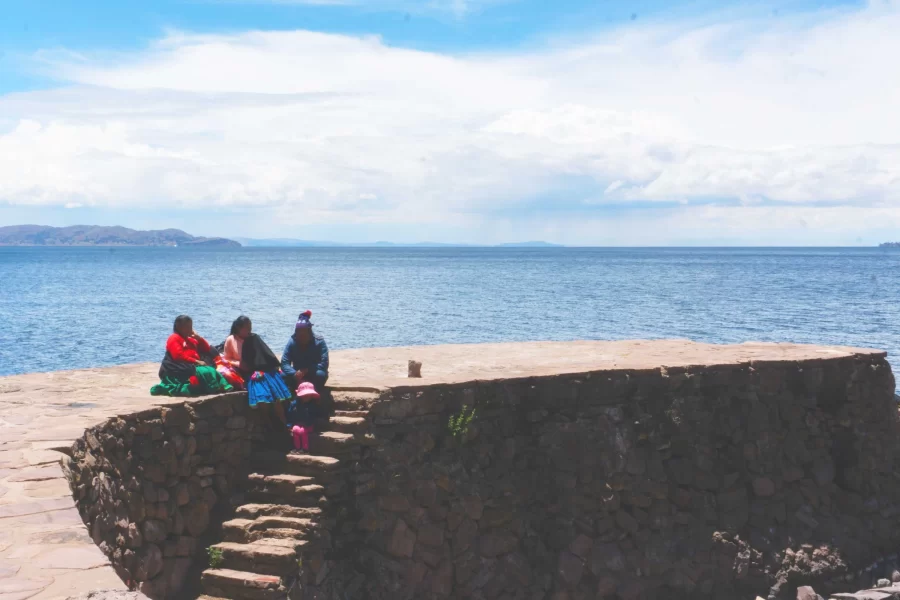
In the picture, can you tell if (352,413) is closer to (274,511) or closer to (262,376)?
(262,376)

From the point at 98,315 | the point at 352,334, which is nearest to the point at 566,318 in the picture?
the point at 352,334

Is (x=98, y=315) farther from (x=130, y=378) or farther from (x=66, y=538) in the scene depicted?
(x=66, y=538)

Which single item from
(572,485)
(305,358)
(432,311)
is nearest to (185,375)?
(305,358)

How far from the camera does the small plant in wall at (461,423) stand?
424 inches

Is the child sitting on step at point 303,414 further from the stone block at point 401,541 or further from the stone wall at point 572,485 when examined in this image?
the stone block at point 401,541

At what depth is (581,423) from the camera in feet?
38.4

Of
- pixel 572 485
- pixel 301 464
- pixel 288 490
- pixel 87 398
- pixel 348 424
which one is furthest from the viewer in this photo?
pixel 572 485

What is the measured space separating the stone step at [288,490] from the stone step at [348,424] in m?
0.70

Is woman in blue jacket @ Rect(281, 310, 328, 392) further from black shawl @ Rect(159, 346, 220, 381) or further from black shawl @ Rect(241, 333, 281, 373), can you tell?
black shawl @ Rect(159, 346, 220, 381)

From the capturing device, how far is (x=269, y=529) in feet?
30.5

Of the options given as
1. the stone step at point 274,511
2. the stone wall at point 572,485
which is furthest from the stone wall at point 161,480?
the stone step at point 274,511

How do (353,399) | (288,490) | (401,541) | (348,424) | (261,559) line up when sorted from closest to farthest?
(261,559), (288,490), (348,424), (401,541), (353,399)

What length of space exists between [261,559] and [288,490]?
929mm

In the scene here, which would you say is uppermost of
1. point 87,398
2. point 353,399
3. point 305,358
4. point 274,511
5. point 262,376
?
point 305,358
